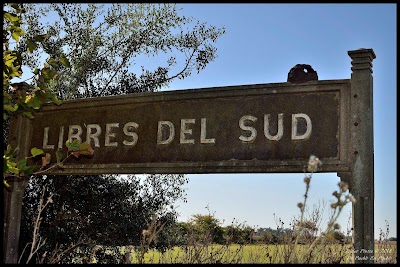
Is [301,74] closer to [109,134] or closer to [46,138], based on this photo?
[109,134]

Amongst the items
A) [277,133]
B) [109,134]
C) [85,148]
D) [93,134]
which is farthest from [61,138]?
[277,133]

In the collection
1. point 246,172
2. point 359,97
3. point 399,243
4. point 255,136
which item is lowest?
point 399,243

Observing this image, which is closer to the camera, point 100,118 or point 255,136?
point 255,136

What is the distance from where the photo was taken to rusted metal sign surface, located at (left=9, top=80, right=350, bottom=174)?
5.29 metres

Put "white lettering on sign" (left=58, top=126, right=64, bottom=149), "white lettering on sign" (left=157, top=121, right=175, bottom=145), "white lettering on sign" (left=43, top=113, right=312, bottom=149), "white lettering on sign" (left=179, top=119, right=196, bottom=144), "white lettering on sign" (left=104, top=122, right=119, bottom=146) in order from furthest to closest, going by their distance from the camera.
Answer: "white lettering on sign" (left=58, top=126, right=64, bottom=149) → "white lettering on sign" (left=104, top=122, right=119, bottom=146) → "white lettering on sign" (left=157, top=121, right=175, bottom=145) → "white lettering on sign" (left=179, top=119, right=196, bottom=144) → "white lettering on sign" (left=43, top=113, right=312, bottom=149)

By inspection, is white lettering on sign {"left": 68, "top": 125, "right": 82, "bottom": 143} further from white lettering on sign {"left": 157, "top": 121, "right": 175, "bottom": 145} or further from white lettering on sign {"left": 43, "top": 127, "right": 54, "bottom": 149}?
white lettering on sign {"left": 157, "top": 121, "right": 175, "bottom": 145}

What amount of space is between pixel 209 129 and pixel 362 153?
1.77 meters

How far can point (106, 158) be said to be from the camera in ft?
20.9

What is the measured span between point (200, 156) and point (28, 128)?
282 centimetres

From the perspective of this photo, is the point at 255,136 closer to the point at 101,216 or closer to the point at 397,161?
the point at 397,161

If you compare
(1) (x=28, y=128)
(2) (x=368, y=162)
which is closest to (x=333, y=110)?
(2) (x=368, y=162)

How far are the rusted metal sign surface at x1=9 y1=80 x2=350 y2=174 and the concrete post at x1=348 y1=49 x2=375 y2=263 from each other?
0.32ft

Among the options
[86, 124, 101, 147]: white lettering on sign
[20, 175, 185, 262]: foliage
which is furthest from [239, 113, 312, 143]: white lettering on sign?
[20, 175, 185, 262]: foliage

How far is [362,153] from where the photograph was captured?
5020 mm
